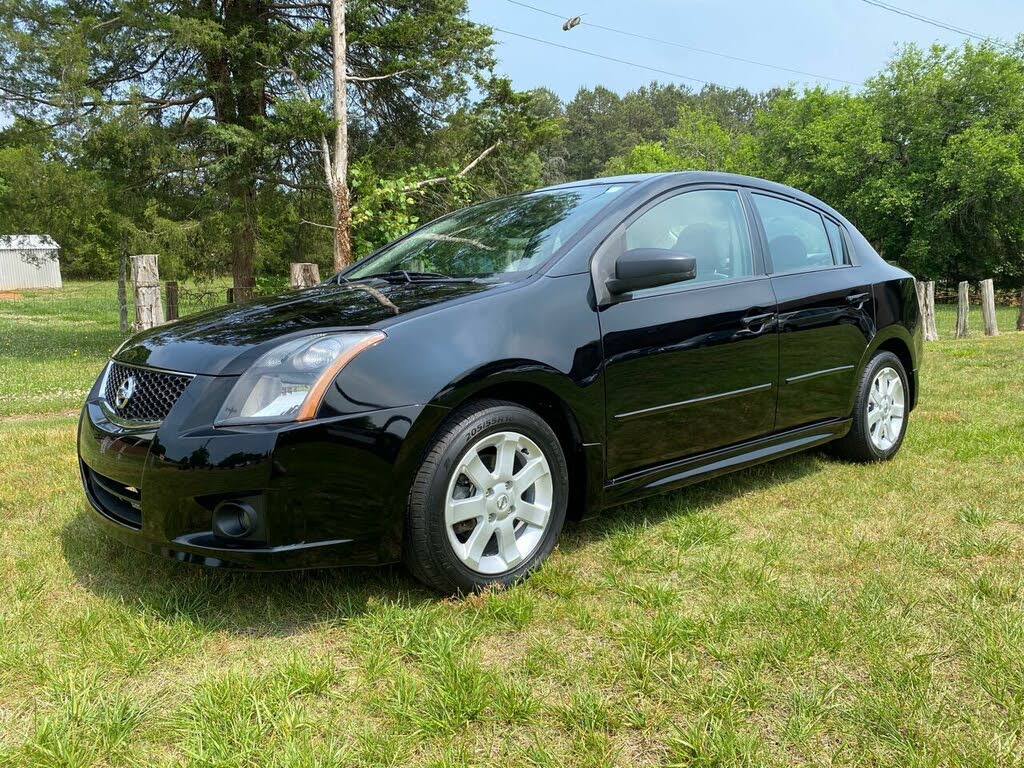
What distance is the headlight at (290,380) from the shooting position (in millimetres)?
2496

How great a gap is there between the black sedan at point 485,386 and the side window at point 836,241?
0.22 metres

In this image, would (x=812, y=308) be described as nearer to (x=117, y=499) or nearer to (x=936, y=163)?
(x=117, y=499)

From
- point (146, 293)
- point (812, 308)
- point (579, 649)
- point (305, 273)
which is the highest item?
point (305, 273)

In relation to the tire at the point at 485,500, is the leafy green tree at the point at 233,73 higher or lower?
higher

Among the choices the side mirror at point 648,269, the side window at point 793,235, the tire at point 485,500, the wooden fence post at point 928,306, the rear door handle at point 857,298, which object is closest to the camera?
the tire at point 485,500

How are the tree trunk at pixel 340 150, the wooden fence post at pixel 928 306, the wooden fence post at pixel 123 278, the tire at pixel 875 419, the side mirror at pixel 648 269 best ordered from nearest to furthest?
1. the side mirror at pixel 648 269
2. the tire at pixel 875 419
3. the tree trunk at pixel 340 150
4. the wooden fence post at pixel 928 306
5. the wooden fence post at pixel 123 278

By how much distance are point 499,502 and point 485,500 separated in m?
0.07

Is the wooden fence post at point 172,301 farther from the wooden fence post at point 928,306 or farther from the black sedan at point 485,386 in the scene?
the wooden fence post at point 928,306

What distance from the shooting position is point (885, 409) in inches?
183

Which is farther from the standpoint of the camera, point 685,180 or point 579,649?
point 685,180

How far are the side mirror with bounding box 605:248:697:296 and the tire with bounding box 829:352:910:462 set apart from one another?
187 cm

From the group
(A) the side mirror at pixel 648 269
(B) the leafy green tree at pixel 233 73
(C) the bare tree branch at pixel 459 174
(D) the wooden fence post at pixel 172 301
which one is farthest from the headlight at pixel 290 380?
(D) the wooden fence post at pixel 172 301

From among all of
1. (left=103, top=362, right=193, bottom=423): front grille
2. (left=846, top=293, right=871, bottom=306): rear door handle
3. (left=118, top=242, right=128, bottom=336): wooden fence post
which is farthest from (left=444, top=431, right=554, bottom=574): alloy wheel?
(left=118, top=242, right=128, bottom=336): wooden fence post

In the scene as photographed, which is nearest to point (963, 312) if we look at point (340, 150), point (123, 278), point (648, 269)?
point (340, 150)
